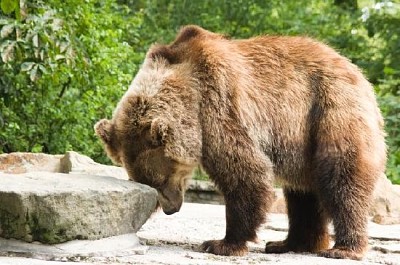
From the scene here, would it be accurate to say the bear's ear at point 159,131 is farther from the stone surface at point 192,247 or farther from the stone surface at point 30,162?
the stone surface at point 30,162

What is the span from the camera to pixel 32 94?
33.6 ft

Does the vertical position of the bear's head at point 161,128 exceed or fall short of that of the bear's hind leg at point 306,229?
it exceeds it

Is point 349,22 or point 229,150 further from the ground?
point 349,22

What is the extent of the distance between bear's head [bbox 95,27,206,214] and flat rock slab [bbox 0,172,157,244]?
0.34 metres

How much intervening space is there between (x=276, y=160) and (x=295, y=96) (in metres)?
0.42

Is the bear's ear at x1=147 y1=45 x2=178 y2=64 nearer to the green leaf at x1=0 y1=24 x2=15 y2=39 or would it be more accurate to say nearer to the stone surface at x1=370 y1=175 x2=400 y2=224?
the green leaf at x1=0 y1=24 x2=15 y2=39

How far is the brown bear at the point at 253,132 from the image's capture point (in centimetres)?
498

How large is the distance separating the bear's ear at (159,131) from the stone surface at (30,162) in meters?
3.53

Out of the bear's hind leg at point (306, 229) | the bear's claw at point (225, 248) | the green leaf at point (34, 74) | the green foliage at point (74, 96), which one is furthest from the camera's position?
the green foliage at point (74, 96)

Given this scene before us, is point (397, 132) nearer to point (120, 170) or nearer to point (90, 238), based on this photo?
point (120, 170)

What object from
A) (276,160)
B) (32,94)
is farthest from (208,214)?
(32,94)

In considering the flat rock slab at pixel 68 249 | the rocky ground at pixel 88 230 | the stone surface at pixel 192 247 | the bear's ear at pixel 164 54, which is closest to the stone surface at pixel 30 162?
the stone surface at pixel 192 247

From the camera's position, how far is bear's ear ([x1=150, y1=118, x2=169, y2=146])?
4.96 metres

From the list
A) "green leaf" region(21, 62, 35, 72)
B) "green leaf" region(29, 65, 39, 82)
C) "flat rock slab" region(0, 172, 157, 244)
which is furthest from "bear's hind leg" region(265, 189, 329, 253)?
"green leaf" region(21, 62, 35, 72)
